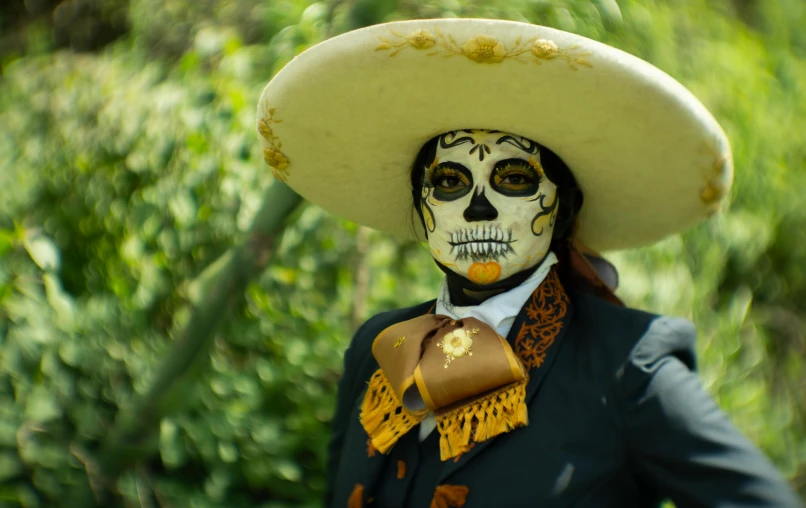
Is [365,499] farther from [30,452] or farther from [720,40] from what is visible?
[720,40]

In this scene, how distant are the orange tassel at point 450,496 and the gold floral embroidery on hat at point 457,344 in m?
0.24

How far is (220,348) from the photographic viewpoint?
126 inches

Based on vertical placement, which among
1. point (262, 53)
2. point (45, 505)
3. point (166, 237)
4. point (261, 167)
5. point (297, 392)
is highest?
point (262, 53)

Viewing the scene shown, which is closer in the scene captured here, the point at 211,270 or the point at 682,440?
the point at 682,440

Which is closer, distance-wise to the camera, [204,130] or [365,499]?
[365,499]

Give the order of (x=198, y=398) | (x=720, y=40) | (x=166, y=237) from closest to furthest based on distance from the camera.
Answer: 1. (x=198, y=398)
2. (x=166, y=237)
3. (x=720, y=40)

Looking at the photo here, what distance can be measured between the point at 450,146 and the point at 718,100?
9.66ft

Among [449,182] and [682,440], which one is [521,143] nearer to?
[449,182]

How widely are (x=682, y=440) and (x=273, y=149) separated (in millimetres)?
1141

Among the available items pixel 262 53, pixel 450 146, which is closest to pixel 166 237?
pixel 262 53

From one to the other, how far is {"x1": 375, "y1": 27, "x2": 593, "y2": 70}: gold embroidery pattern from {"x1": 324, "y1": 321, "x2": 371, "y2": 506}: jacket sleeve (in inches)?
31.2

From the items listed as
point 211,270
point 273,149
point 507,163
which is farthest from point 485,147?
point 211,270

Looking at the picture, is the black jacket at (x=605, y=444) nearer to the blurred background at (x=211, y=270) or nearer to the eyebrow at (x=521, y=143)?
the eyebrow at (x=521, y=143)

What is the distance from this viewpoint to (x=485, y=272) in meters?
1.59
